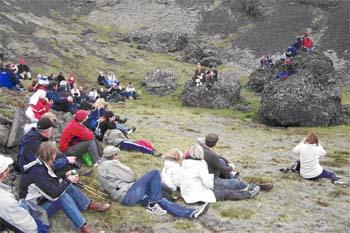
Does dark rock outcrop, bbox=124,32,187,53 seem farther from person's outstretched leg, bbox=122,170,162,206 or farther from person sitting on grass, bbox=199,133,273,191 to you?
person's outstretched leg, bbox=122,170,162,206

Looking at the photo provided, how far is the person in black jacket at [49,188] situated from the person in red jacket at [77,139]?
167 inches

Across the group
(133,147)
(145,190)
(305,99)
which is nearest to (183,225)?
(145,190)

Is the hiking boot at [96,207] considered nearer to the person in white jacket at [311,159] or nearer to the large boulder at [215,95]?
the person in white jacket at [311,159]

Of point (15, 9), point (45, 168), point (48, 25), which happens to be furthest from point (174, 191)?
point (15, 9)

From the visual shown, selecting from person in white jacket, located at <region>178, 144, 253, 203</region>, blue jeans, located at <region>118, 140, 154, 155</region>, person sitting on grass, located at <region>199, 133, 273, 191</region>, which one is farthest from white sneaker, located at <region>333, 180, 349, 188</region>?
blue jeans, located at <region>118, 140, 154, 155</region>

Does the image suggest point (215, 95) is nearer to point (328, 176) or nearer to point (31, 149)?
point (328, 176)

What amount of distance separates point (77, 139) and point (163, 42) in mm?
72908

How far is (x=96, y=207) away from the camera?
14.3m

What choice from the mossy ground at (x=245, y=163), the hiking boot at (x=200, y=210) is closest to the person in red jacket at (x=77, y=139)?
the mossy ground at (x=245, y=163)

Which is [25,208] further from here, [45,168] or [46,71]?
[46,71]

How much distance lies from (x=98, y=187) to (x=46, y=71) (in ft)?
158

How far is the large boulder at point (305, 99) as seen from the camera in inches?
1538

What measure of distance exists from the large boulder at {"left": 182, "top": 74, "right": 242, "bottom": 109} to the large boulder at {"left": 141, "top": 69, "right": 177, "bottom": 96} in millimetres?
8506

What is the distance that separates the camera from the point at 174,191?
16.2 meters
